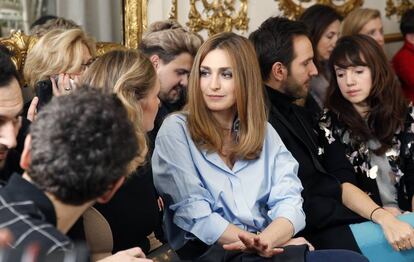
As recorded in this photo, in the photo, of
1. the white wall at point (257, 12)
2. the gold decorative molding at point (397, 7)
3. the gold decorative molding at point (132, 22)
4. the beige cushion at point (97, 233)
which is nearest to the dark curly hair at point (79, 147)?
the beige cushion at point (97, 233)

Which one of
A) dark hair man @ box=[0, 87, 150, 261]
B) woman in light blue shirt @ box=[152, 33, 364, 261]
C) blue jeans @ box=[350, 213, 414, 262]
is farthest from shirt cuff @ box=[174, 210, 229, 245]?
dark hair man @ box=[0, 87, 150, 261]

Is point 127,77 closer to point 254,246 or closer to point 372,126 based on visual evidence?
point 254,246

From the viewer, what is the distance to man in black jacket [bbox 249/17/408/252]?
2615 mm

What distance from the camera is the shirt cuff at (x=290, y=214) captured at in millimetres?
2342

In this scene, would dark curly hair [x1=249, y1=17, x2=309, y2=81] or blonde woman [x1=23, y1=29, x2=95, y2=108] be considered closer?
blonde woman [x1=23, y1=29, x2=95, y2=108]

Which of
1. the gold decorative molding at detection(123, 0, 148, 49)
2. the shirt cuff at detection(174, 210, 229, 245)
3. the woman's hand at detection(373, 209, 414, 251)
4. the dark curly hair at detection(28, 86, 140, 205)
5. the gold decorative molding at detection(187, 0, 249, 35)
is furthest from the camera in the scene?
the gold decorative molding at detection(187, 0, 249, 35)

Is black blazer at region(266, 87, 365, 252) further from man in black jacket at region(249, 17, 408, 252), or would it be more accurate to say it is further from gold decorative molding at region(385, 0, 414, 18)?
gold decorative molding at region(385, 0, 414, 18)

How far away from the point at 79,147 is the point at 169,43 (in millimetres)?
1806

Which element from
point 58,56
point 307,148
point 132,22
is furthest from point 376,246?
point 132,22

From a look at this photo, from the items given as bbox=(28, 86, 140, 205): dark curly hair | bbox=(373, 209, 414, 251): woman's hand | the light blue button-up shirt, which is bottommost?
bbox=(373, 209, 414, 251): woman's hand

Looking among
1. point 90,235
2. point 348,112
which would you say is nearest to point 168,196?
point 90,235

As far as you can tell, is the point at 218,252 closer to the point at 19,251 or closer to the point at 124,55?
the point at 124,55

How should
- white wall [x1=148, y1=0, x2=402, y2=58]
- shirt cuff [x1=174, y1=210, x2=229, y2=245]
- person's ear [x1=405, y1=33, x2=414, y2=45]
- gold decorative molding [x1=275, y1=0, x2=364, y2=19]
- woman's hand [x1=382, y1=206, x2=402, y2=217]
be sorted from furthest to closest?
person's ear [x1=405, y1=33, x2=414, y2=45], gold decorative molding [x1=275, y1=0, x2=364, y2=19], white wall [x1=148, y1=0, x2=402, y2=58], woman's hand [x1=382, y1=206, x2=402, y2=217], shirt cuff [x1=174, y1=210, x2=229, y2=245]

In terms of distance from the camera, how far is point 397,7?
458 cm
